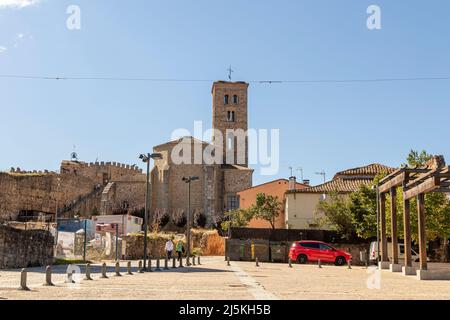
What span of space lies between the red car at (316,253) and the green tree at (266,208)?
17798mm

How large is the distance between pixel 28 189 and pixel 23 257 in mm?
42499

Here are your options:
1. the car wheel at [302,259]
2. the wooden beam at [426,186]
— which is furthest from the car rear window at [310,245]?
the wooden beam at [426,186]

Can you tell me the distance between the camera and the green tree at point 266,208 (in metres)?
52.9

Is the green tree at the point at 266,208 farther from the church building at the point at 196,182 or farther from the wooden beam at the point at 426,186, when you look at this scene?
the wooden beam at the point at 426,186

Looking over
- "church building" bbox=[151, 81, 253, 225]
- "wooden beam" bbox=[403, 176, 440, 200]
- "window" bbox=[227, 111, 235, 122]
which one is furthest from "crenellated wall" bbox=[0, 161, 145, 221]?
"wooden beam" bbox=[403, 176, 440, 200]

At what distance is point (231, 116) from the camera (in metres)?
83.2

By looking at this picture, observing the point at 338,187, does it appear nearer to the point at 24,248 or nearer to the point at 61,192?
the point at 24,248

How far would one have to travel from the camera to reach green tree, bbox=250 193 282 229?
52906 mm

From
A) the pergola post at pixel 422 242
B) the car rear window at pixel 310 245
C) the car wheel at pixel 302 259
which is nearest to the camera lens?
the pergola post at pixel 422 242

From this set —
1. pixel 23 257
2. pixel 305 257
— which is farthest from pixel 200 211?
pixel 23 257

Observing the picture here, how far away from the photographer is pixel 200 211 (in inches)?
2591

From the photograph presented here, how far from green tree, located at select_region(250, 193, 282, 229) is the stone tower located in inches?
1065

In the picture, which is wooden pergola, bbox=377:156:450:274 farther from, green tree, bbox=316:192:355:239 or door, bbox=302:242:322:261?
green tree, bbox=316:192:355:239

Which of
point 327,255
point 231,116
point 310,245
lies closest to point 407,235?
point 327,255
